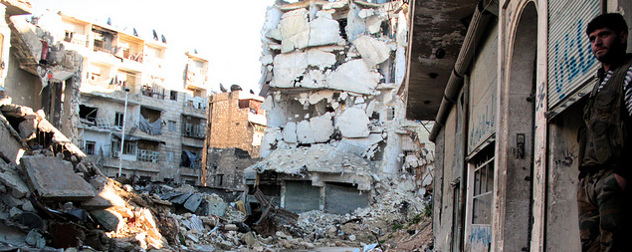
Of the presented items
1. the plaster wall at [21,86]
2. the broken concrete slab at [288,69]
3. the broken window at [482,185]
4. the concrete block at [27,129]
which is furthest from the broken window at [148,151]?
the broken window at [482,185]

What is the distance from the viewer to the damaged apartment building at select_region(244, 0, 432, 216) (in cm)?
2611

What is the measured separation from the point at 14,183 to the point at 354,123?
65.4 feet

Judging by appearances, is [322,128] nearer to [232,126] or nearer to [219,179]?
[219,179]

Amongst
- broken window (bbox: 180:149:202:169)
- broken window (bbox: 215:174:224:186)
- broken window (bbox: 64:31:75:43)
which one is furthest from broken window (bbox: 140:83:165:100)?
broken window (bbox: 215:174:224:186)

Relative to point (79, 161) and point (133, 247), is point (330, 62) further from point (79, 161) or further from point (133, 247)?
point (133, 247)

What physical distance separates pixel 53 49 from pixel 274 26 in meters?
15.1

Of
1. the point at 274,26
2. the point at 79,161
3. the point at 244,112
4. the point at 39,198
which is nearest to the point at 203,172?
the point at 244,112

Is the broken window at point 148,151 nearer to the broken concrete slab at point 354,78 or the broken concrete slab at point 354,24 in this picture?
the broken concrete slab at point 354,78

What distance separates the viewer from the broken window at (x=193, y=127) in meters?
43.7

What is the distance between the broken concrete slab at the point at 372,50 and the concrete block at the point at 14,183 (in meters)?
20.8

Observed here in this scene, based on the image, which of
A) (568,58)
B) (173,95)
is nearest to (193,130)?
(173,95)

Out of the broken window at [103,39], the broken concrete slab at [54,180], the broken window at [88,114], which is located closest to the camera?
the broken concrete slab at [54,180]

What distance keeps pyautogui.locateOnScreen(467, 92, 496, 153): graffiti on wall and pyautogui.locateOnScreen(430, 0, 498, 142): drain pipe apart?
789mm

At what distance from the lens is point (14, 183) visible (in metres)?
10.8
